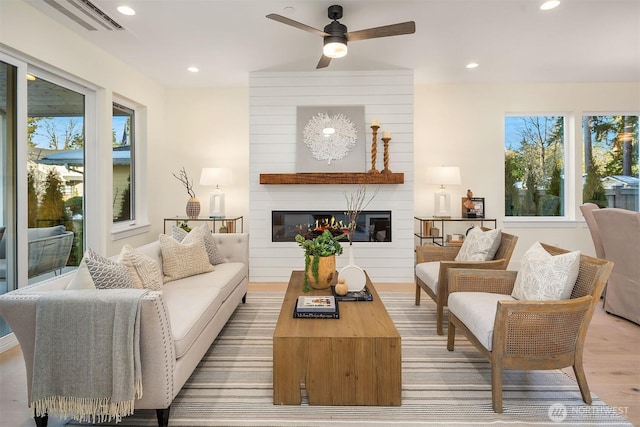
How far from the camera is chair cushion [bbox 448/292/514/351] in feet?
6.52

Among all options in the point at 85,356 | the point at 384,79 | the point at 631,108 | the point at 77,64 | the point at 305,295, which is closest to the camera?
the point at 85,356

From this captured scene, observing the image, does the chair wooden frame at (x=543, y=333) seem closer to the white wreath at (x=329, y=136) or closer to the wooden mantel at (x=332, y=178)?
the wooden mantel at (x=332, y=178)

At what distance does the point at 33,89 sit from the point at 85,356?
2.63 meters

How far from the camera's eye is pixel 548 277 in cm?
211

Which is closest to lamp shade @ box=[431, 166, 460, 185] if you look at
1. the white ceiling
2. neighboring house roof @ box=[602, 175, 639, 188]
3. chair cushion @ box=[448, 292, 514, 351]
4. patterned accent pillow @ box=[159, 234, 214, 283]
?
the white ceiling

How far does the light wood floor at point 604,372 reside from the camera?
6.28 ft

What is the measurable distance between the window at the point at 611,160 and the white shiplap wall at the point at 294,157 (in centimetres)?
282

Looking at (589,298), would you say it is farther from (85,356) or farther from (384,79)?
(384,79)

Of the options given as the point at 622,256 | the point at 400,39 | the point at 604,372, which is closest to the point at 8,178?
the point at 400,39

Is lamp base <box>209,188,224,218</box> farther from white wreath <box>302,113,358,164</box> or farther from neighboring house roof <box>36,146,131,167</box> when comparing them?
white wreath <box>302,113,358,164</box>

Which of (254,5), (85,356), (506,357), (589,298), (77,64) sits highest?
(254,5)

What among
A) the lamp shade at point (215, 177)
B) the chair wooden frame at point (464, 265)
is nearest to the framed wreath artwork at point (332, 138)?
the lamp shade at point (215, 177)

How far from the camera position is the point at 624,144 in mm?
5293

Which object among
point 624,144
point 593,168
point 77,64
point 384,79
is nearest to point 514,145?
point 593,168
